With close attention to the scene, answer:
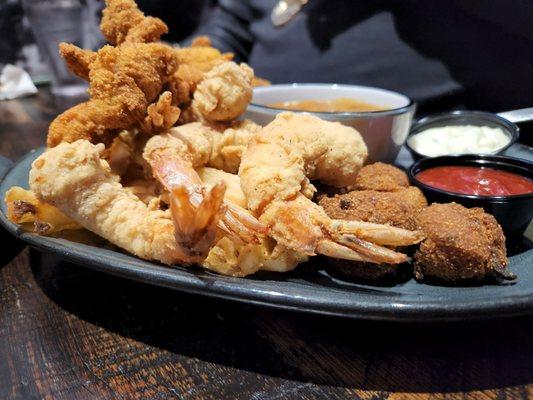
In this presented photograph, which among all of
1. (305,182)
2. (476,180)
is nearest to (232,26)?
(476,180)

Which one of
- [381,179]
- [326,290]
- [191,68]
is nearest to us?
[326,290]

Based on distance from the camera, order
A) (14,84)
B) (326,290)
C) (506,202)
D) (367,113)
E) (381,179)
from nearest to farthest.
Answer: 1. (326,290)
2. (506,202)
3. (381,179)
4. (367,113)
5. (14,84)

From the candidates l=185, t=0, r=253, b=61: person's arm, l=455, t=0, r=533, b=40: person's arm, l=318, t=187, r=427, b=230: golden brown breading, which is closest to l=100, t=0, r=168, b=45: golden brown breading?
l=318, t=187, r=427, b=230: golden brown breading

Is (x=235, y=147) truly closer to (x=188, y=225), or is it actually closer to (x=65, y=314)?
(x=188, y=225)

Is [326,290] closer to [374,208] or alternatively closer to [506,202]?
[374,208]

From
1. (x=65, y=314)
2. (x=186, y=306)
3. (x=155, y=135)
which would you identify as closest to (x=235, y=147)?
(x=155, y=135)

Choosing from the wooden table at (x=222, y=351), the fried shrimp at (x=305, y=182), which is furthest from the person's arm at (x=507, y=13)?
the wooden table at (x=222, y=351)

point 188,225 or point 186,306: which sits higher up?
point 188,225
